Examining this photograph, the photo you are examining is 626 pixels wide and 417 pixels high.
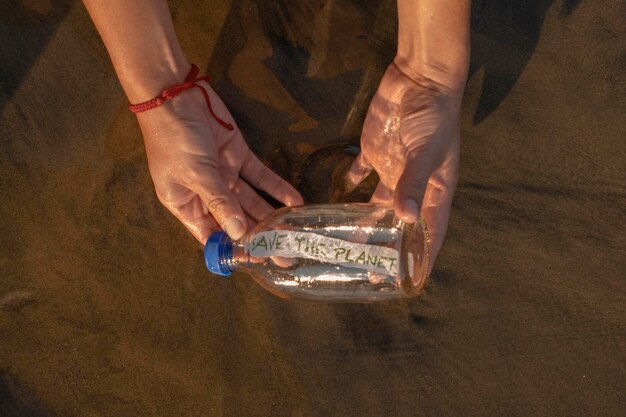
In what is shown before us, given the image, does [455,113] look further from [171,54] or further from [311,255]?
[171,54]

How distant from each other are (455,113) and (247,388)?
1530mm

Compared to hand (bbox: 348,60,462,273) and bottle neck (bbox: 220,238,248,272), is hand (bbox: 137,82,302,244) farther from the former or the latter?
hand (bbox: 348,60,462,273)

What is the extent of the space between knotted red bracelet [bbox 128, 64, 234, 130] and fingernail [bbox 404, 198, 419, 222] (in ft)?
3.03

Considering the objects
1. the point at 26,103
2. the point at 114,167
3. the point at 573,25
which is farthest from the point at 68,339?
the point at 573,25

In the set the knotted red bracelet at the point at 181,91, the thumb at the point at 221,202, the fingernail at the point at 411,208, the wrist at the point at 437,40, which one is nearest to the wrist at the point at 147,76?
the knotted red bracelet at the point at 181,91

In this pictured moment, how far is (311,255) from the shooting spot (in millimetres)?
1984

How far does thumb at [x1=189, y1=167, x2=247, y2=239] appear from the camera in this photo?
2.11 metres

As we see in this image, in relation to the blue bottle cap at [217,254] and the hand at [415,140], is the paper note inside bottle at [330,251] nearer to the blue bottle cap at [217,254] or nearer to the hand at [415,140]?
the blue bottle cap at [217,254]

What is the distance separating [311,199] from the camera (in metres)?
2.53

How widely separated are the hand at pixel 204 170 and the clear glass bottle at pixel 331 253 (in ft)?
0.37

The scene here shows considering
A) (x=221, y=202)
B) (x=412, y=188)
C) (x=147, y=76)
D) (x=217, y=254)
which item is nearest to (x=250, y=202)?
(x=221, y=202)

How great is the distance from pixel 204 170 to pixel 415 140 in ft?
2.79

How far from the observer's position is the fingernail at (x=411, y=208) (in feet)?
6.00

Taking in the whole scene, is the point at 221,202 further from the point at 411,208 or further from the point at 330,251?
the point at 411,208
